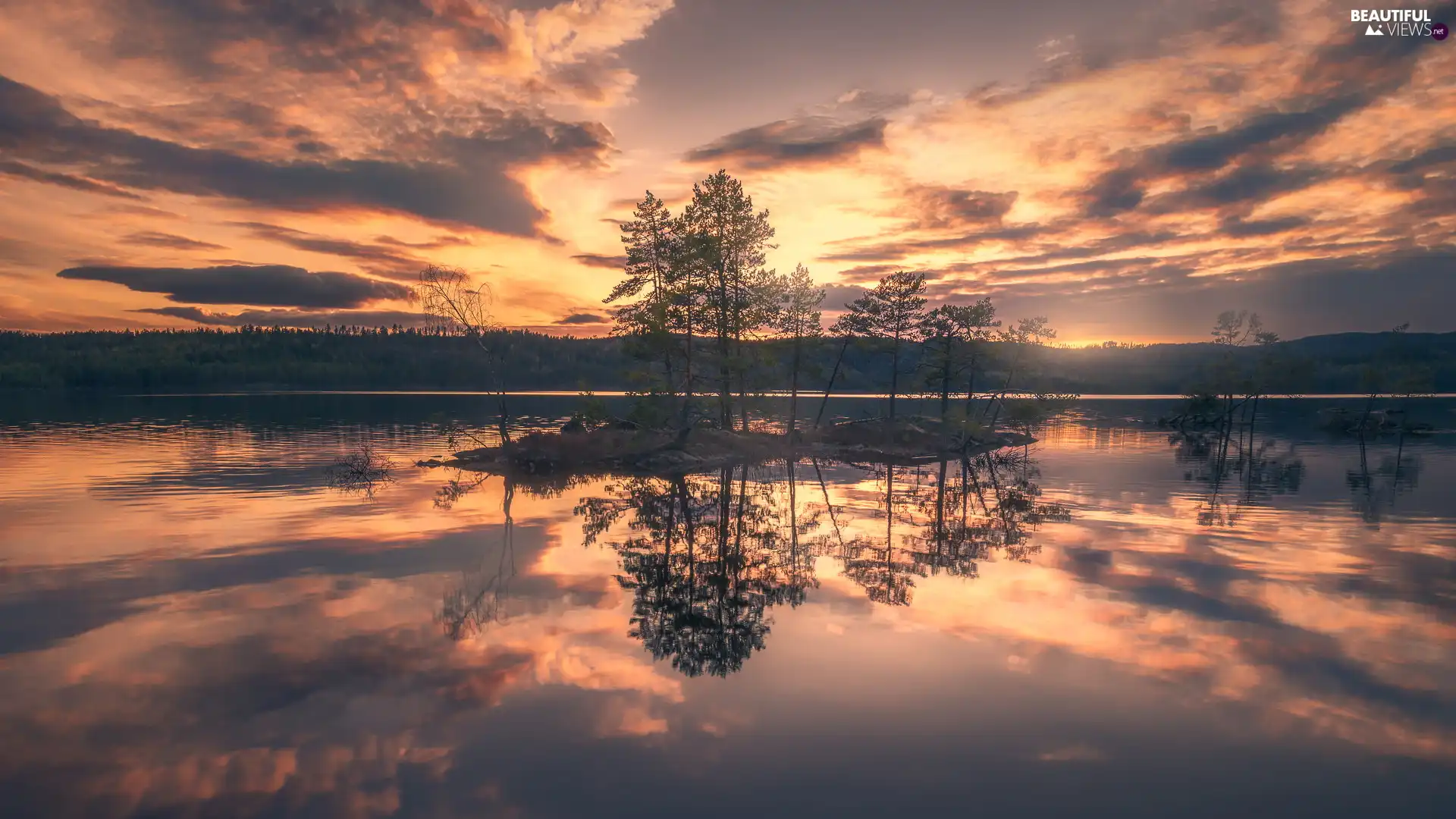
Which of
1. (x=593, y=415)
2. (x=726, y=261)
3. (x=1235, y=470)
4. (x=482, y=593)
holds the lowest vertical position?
(x=482, y=593)

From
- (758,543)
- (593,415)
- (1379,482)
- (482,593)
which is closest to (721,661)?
(482,593)

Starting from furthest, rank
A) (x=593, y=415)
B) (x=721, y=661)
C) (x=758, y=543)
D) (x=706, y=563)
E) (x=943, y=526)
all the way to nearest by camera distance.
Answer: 1. (x=593, y=415)
2. (x=943, y=526)
3. (x=758, y=543)
4. (x=706, y=563)
5. (x=721, y=661)

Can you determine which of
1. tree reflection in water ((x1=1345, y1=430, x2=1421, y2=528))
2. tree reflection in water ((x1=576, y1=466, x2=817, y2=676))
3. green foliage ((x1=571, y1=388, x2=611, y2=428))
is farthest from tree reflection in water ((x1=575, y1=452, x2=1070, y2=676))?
green foliage ((x1=571, y1=388, x2=611, y2=428))

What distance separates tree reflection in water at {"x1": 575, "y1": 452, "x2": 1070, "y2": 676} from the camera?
14.7 metres

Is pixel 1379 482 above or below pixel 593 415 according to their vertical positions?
below

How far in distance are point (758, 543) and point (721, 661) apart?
387 inches

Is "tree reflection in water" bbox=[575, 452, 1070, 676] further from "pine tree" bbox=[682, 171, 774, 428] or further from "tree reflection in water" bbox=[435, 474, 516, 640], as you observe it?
"pine tree" bbox=[682, 171, 774, 428]

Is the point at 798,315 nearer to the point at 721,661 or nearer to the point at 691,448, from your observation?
the point at 691,448

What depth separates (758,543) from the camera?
22609mm

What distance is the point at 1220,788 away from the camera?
8727mm

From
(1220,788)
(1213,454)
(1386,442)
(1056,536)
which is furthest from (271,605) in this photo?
(1386,442)

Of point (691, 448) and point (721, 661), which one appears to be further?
point (691, 448)

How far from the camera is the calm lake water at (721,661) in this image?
8750 millimetres

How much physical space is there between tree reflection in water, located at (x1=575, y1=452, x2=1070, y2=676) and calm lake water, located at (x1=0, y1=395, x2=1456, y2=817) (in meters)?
0.17
